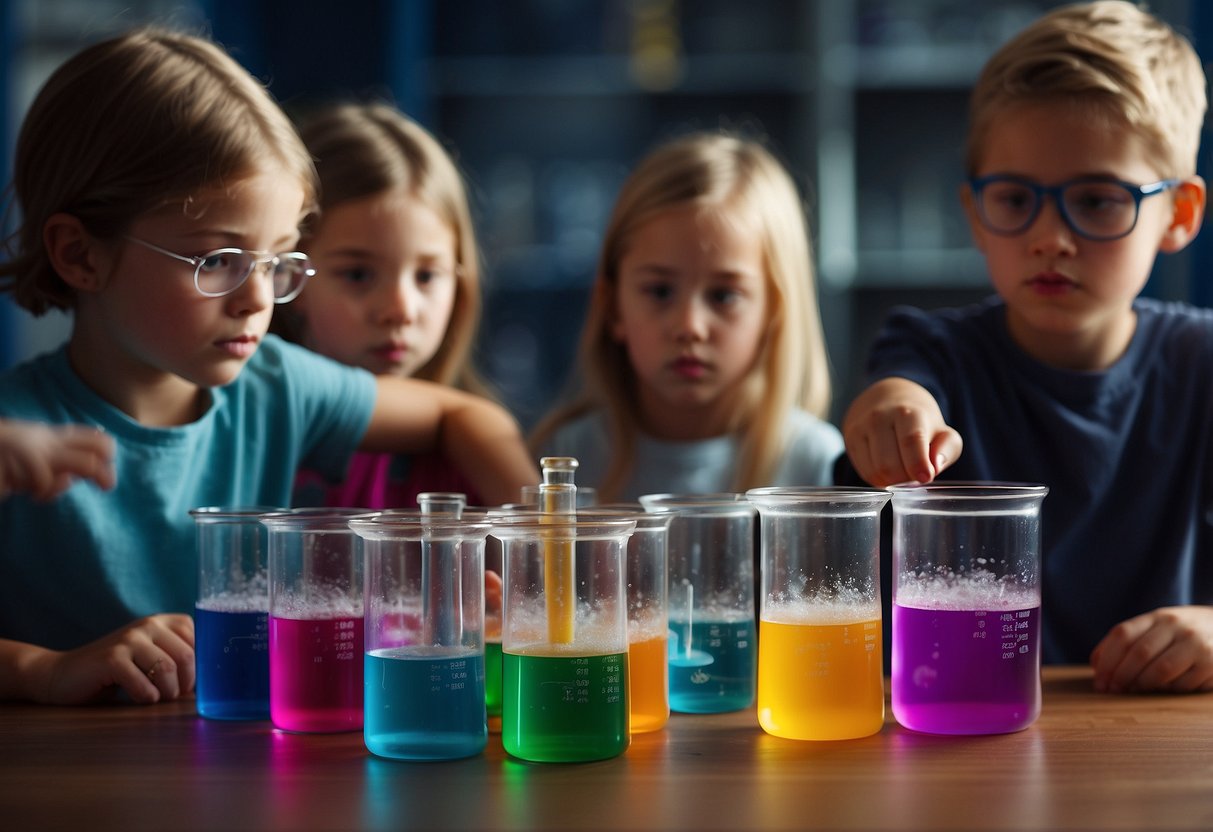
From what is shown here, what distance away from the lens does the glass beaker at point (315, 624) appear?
3.64 ft

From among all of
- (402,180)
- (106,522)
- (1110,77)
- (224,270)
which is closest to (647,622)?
(224,270)

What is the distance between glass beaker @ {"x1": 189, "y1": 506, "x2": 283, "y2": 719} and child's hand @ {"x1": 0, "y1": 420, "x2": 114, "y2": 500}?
0.66 ft

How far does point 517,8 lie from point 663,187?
296cm

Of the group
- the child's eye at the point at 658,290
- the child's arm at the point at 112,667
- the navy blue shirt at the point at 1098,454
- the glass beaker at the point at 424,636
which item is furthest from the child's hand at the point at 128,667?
the child's eye at the point at 658,290

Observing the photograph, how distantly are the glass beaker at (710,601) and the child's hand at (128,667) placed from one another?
0.52m

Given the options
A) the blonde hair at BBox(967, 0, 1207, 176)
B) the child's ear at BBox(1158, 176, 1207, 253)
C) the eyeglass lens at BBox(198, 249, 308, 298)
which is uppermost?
the blonde hair at BBox(967, 0, 1207, 176)

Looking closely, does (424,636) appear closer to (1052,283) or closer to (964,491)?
(964,491)

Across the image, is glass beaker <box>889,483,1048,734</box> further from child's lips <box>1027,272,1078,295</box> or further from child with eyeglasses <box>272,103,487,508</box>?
child with eyeglasses <box>272,103,487,508</box>

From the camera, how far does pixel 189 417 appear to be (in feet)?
5.19

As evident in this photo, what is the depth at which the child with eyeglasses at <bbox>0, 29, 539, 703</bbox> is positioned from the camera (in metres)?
1.38

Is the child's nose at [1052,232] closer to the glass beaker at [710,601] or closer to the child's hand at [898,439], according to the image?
the child's hand at [898,439]

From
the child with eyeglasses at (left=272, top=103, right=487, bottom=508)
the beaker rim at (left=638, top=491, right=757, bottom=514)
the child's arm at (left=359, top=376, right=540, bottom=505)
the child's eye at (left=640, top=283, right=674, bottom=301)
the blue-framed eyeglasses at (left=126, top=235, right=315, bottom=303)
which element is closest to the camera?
the beaker rim at (left=638, top=491, right=757, bottom=514)

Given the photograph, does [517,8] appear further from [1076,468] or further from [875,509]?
[875,509]

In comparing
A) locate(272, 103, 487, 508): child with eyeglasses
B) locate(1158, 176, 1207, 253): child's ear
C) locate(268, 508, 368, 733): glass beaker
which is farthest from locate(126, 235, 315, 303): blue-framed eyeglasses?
locate(1158, 176, 1207, 253): child's ear
